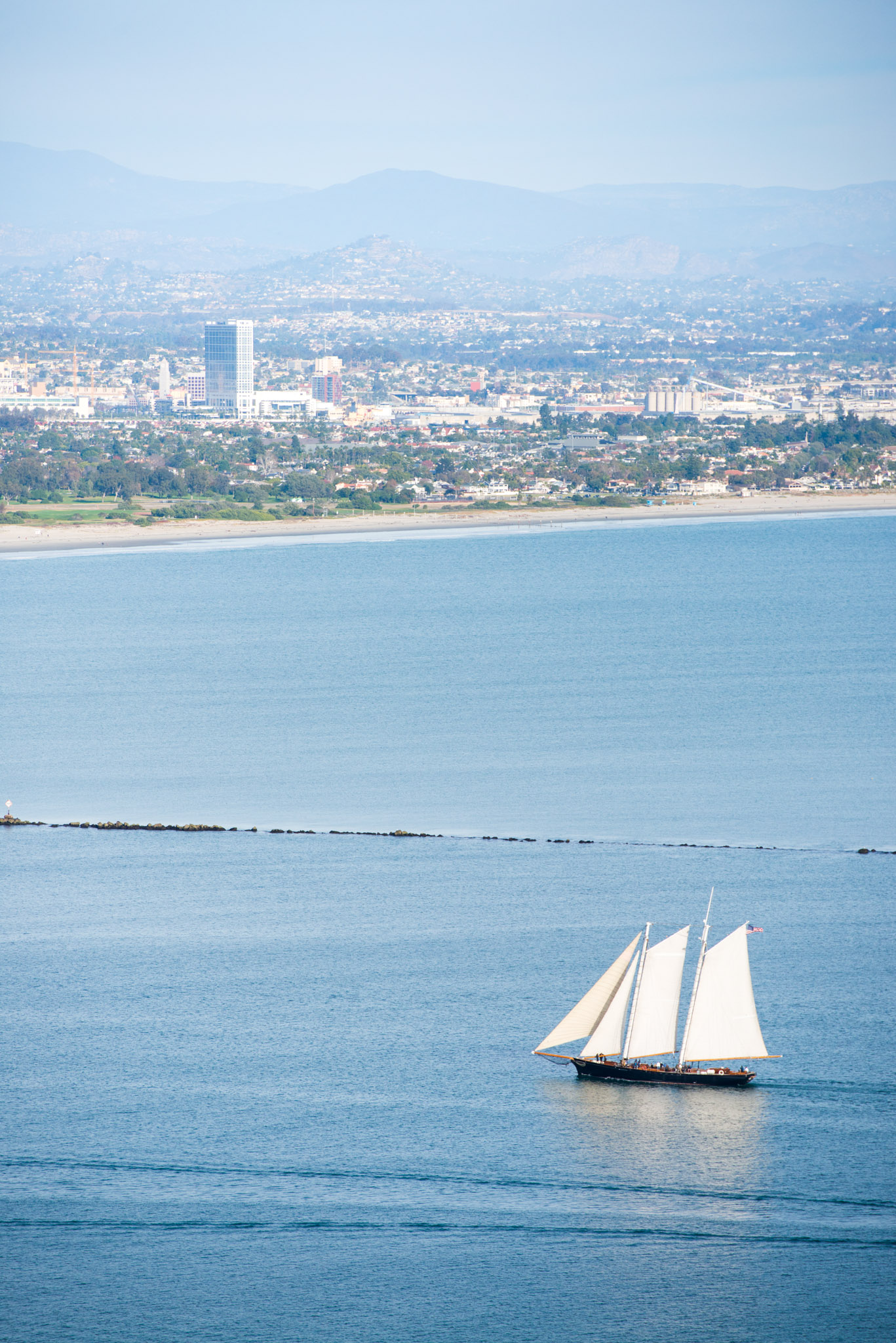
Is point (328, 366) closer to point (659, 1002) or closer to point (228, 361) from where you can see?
point (228, 361)

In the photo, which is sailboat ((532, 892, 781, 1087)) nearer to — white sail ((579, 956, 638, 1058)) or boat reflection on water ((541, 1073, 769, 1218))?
white sail ((579, 956, 638, 1058))

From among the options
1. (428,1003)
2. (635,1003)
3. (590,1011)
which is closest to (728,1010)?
(635,1003)

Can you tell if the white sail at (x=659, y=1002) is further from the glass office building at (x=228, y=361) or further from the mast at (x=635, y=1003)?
the glass office building at (x=228, y=361)

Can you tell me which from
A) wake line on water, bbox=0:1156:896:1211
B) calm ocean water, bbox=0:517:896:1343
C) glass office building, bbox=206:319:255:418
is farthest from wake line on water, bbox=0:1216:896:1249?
glass office building, bbox=206:319:255:418

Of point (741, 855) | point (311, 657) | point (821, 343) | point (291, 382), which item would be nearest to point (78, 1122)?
point (741, 855)

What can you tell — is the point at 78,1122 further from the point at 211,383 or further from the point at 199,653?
the point at 211,383

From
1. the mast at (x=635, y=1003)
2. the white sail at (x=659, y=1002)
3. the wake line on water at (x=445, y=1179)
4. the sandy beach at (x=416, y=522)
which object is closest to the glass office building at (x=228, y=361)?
the sandy beach at (x=416, y=522)
